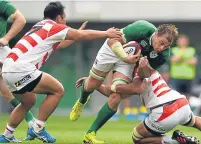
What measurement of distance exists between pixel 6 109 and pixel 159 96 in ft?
56.6

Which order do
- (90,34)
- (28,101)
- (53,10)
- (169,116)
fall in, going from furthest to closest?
(28,101), (53,10), (90,34), (169,116)

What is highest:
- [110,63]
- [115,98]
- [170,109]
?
[170,109]

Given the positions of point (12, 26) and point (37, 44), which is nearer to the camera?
point (37, 44)

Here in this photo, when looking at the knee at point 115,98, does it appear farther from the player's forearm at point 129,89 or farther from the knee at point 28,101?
the knee at point 28,101

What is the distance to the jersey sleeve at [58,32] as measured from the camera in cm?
1191

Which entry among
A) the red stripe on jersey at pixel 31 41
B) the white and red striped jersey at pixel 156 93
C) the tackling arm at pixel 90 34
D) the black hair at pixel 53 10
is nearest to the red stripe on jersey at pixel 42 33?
the red stripe on jersey at pixel 31 41

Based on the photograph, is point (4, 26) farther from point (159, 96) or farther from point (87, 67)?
point (87, 67)

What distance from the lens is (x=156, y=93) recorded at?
11.6 metres

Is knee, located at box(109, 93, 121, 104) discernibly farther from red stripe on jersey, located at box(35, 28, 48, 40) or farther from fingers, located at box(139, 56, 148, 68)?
red stripe on jersey, located at box(35, 28, 48, 40)

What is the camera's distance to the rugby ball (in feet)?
39.9

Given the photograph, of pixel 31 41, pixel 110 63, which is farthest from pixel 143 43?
pixel 31 41

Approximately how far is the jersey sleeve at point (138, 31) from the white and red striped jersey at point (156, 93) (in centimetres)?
77

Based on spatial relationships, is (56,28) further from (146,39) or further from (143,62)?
(143,62)

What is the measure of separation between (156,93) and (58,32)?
1583 mm
